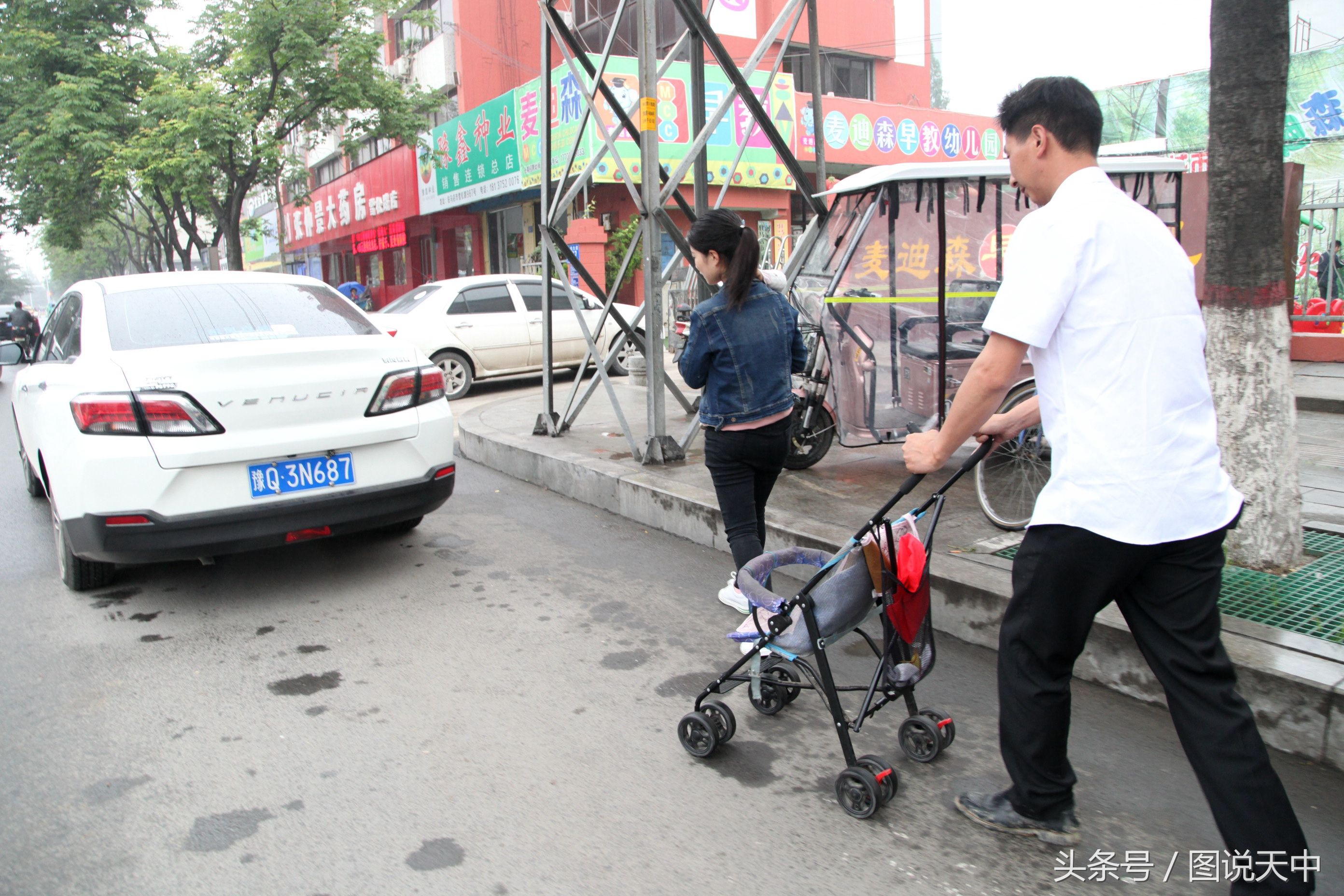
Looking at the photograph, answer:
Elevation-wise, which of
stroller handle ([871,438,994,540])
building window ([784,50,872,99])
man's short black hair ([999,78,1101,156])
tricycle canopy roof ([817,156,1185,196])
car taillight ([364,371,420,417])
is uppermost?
building window ([784,50,872,99])

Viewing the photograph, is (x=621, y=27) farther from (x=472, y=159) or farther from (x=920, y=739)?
(x=920, y=739)

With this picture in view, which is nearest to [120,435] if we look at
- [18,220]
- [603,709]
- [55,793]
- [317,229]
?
[55,793]

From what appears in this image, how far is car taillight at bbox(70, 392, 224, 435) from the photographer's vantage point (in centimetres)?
385

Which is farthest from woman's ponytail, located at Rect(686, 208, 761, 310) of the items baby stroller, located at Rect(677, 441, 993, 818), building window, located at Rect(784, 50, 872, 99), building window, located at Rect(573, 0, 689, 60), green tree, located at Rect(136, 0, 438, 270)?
→ building window, located at Rect(784, 50, 872, 99)

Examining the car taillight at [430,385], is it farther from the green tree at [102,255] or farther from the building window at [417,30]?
the green tree at [102,255]

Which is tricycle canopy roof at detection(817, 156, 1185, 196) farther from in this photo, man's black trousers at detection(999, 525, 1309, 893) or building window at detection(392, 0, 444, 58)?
building window at detection(392, 0, 444, 58)

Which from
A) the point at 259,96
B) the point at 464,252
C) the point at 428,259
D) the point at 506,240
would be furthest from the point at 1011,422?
the point at 428,259

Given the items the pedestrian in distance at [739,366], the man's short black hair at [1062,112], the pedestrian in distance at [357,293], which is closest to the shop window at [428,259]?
the pedestrian in distance at [357,293]

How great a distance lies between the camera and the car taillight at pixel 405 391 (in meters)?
4.45

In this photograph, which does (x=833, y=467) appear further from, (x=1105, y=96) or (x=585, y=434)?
(x=1105, y=96)

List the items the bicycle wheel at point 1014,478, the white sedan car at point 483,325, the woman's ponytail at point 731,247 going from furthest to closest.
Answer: the white sedan car at point 483,325 → the bicycle wheel at point 1014,478 → the woman's ponytail at point 731,247

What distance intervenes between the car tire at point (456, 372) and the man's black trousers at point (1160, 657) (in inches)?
398

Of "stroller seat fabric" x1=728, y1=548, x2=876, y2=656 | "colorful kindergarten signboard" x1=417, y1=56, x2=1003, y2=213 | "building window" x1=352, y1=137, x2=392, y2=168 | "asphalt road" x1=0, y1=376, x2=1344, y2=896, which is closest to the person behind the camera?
"asphalt road" x1=0, y1=376, x2=1344, y2=896

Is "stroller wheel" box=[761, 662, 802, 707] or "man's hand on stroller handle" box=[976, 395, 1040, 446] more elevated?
"man's hand on stroller handle" box=[976, 395, 1040, 446]
